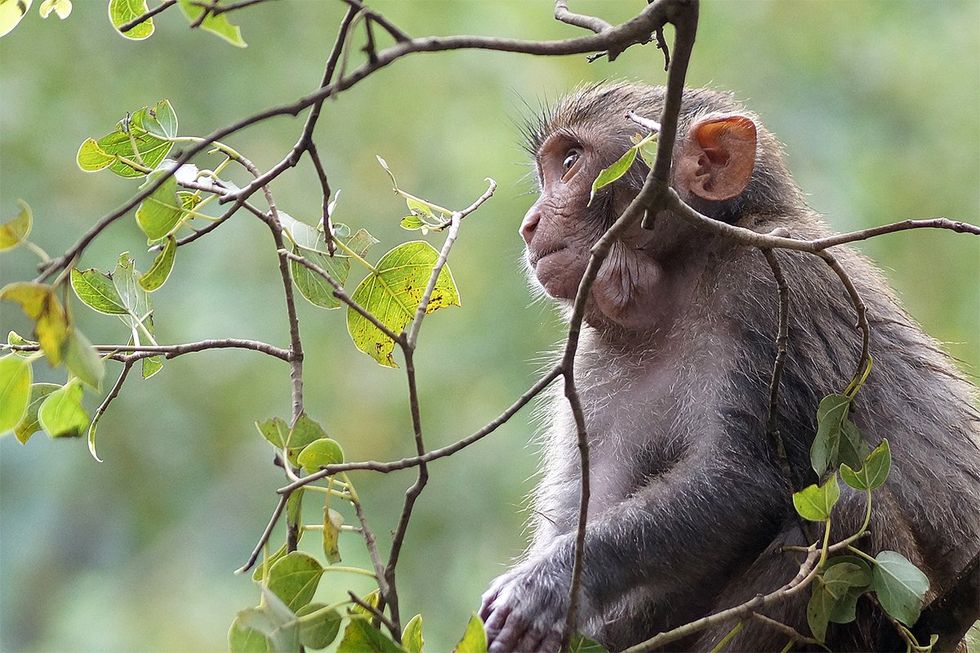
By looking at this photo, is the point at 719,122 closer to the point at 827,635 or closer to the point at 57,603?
the point at 827,635

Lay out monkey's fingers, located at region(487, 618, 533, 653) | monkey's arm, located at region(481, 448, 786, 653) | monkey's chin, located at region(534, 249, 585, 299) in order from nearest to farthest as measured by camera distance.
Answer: monkey's fingers, located at region(487, 618, 533, 653)
monkey's arm, located at region(481, 448, 786, 653)
monkey's chin, located at region(534, 249, 585, 299)

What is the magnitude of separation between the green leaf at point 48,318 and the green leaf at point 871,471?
4.16ft

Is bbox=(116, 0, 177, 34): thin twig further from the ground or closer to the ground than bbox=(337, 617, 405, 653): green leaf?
further from the ground

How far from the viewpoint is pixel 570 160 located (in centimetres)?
322

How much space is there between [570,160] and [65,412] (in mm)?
1826

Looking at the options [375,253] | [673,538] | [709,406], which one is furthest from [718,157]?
[375,253]

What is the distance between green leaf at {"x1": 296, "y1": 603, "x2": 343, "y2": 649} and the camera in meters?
1.69

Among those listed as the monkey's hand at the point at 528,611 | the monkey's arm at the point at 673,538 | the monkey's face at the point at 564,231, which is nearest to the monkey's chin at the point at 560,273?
the monkey's face at the point at 564,231

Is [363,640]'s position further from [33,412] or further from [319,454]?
[33,412]

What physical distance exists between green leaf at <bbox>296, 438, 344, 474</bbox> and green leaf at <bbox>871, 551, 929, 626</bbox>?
0.95 metres

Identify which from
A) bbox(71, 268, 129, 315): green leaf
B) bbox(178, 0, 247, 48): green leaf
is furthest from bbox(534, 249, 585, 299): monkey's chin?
bbox(178, 0, 247, 48): green leaf

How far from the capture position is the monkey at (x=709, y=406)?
8.09 ft

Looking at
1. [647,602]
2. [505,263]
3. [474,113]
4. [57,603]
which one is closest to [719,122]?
[647,602]

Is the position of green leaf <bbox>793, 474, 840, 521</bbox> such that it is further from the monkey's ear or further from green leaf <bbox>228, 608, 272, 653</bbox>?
the monkey's ear
